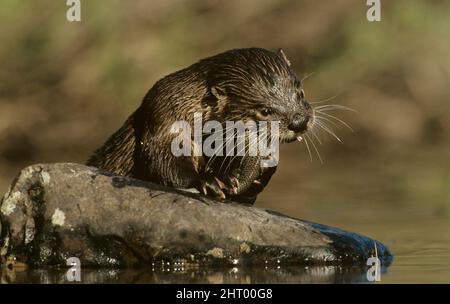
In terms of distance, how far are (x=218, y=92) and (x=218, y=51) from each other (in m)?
7.83

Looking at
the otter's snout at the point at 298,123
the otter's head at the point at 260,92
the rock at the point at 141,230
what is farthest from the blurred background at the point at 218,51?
the rock at the point at 141,230

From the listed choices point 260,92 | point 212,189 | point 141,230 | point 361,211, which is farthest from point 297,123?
point 361,211

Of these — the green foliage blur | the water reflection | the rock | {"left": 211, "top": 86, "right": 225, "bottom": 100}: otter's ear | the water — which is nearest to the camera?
the water reflection

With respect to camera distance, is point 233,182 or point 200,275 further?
point 233,182

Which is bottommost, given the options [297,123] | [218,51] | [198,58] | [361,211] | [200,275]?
[200,275]

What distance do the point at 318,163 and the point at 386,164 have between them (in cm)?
80

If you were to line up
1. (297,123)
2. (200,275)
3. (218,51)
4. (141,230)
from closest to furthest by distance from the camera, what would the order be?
(200,275) < (141,230) < (297,123) < (218,51)

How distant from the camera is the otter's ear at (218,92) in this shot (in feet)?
30.4

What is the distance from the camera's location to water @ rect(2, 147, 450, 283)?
837 cm

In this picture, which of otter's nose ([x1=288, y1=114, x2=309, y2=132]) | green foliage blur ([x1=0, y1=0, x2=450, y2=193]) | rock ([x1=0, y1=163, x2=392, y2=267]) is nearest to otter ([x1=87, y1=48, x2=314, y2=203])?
otter's nose ([x1=288, y1=114, x2=309, y2=132])

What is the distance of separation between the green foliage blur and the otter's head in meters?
6.77

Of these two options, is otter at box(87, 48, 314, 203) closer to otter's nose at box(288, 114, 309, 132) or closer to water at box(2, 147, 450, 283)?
otter's nose at box(288, 114, 309, 132)

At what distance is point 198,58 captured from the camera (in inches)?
664

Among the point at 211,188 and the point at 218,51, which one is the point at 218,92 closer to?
the point at 211,188
